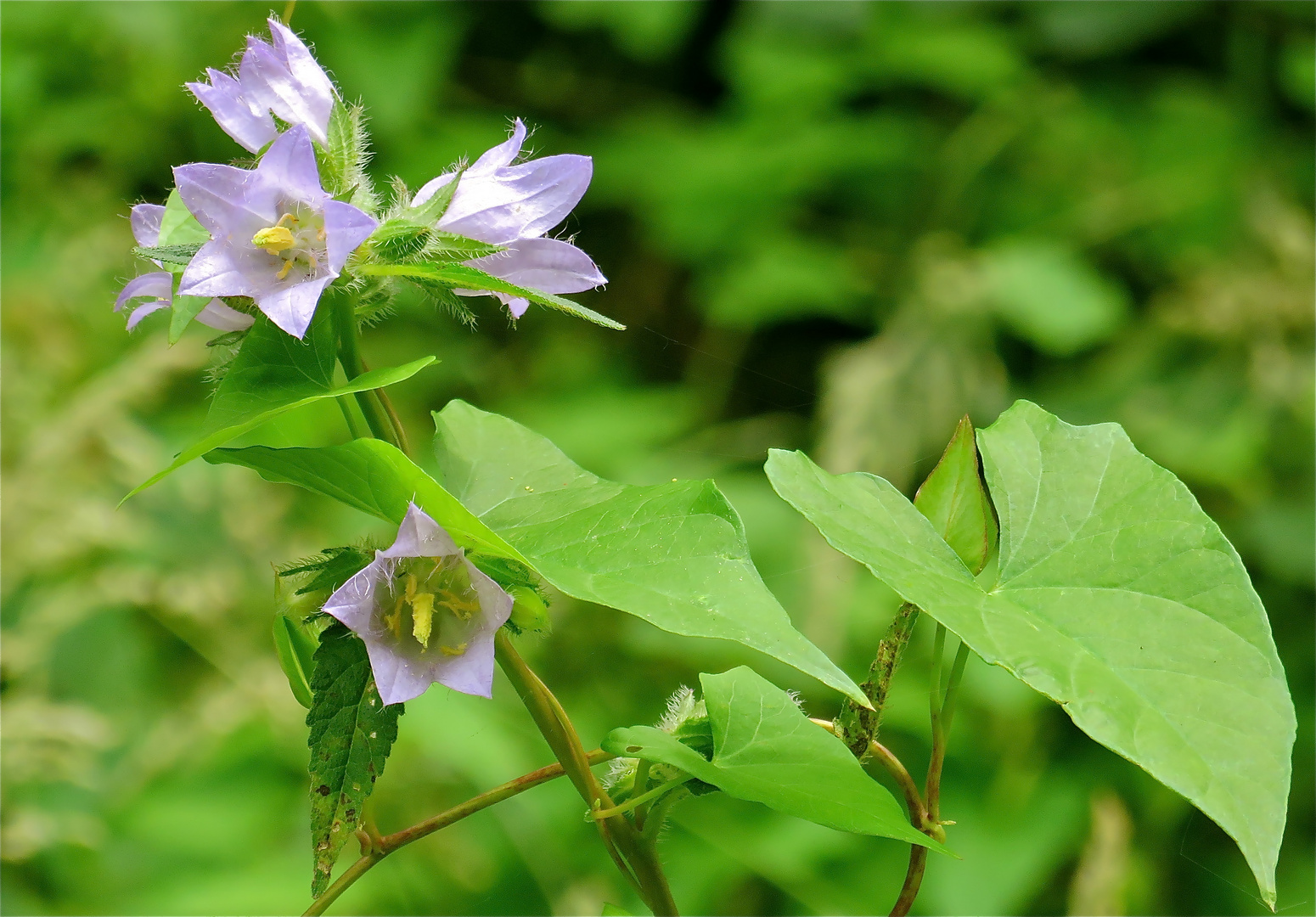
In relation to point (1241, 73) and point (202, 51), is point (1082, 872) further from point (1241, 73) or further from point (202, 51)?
point (202, 51)

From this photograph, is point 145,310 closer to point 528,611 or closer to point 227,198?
point 227,198

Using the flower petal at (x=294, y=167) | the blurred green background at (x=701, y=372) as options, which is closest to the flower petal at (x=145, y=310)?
the flower petal at (x=294, y=167)

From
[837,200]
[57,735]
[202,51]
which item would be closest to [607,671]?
[57,735]

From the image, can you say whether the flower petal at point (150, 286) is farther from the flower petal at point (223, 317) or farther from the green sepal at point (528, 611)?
the green sepal at point (528, 611)

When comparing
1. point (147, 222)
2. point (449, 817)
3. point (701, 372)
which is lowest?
point (701, 372)

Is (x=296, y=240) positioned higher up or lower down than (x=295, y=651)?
higher up

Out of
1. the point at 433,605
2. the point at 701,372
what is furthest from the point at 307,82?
the point at 701,372
